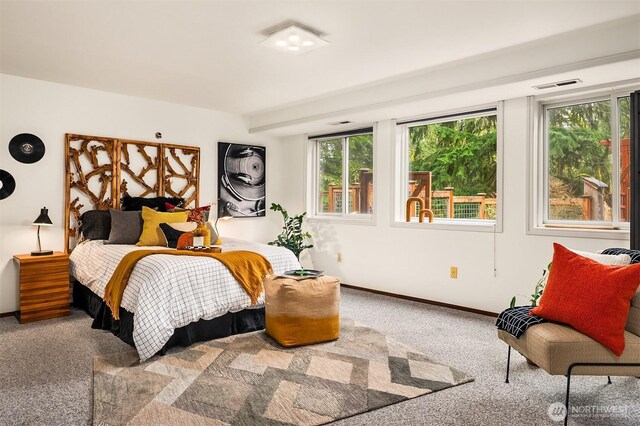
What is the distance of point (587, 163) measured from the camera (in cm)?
376

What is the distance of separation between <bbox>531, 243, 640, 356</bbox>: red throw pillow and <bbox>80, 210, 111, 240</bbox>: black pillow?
3932 mm

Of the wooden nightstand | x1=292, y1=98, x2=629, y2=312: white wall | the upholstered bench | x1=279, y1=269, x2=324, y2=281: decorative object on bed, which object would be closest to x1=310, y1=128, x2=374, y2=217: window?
x1=292, y1=98, x2=629, y2=312: white wall

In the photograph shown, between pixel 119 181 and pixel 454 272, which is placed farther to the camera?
pixel 119 181

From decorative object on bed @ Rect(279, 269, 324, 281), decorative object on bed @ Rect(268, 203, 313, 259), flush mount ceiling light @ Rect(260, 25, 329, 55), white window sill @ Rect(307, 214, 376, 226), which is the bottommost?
decorative object on bed @ Rect(279, 269, 324, 281)

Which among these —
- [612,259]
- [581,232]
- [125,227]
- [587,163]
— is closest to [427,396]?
[612,259]

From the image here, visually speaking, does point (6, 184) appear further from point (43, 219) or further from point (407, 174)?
point (407, 174)

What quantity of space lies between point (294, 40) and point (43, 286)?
312 cm

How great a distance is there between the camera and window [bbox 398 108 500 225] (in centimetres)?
435

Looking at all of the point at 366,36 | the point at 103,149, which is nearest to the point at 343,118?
the point at 366,36

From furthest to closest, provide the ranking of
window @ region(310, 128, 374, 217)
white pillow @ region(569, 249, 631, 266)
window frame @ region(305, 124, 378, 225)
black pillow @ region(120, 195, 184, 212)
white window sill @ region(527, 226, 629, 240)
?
1. window @ region(310, 128, 374, 217)
2. window frame @ region(305, 124, 378, 225)
3. black pillow @ region(120, 195, 184, 212)
4. white window sill @ region(527, 226, 629, 240)
5. white pillow @ region(569, 249, 631, 266)

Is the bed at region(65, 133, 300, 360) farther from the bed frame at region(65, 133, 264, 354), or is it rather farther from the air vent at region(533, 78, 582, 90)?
the air vent at region(533, 78, 582, 90)

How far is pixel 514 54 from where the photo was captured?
341 cm

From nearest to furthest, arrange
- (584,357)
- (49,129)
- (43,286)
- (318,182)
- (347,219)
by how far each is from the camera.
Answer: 1. (584,357)
2. (43,286)
3. (49,129)
4. (347,219)
5. (318,182)

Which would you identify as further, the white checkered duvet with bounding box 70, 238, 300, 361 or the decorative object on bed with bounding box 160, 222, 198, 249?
the decorative object on bed with bounding box 160, 222, 198, 249
